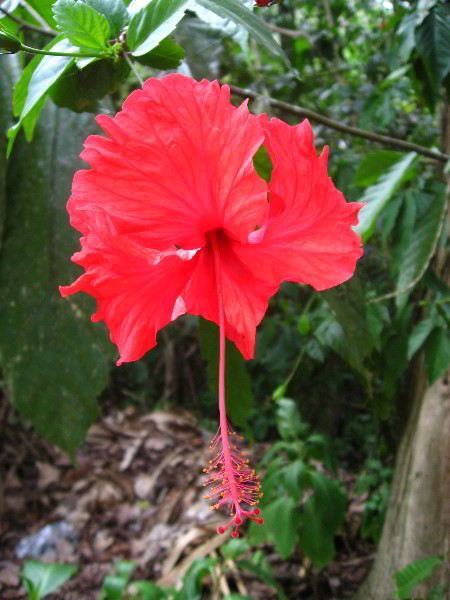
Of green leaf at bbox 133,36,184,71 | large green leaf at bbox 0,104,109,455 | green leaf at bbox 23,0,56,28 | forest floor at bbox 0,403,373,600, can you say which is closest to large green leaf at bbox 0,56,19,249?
large green leaf at bbox 0,104,109,455

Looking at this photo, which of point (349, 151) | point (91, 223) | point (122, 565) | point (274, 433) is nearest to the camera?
point (91, 223)

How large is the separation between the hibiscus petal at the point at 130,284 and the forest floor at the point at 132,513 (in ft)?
3.58

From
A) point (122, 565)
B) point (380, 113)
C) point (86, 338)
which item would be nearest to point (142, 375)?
point (122, 565)

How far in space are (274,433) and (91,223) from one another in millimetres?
2992

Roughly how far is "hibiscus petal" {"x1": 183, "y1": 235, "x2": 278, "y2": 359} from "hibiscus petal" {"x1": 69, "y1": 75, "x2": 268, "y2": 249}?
0.26 feet

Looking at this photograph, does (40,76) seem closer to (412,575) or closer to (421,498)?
(412,575)

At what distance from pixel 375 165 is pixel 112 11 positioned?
0.81 m

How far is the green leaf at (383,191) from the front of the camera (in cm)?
104

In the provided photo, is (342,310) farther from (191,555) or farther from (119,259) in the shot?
(191,555)

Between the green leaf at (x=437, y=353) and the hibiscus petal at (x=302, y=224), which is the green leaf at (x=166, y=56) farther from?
the green leaf at (x=437, y=353)

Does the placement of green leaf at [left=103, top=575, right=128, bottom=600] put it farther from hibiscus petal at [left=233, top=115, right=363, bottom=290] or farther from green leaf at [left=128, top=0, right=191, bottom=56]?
green leaf at [left=128, top=0, right=191, bottom=56]

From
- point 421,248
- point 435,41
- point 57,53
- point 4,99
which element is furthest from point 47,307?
point 435,41

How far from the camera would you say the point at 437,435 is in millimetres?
1371

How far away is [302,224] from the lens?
1.87 feet
